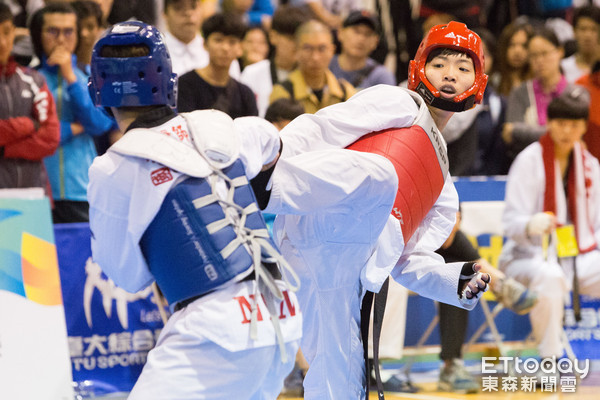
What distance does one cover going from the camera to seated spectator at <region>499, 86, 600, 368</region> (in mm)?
7496

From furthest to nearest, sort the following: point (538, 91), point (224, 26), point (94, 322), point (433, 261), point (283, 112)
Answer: point (538, 91) → point (224, 26) → point (283, 112) → point (94, 322) → point (433, 261)

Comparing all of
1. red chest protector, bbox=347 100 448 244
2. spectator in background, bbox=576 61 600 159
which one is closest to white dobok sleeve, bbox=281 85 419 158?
red chest protector, bbox=347 100 448 244

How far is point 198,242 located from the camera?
326 centimetres

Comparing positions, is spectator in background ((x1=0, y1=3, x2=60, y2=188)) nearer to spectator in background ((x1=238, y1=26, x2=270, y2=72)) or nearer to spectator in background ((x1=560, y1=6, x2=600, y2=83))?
spectator in background ((x1=238, y1=26, x2=270, y2=72))

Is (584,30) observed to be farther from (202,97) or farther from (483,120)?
(202,97)

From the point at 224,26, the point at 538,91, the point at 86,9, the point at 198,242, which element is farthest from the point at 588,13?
the point at 198,242

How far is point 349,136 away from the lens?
14.6 feet

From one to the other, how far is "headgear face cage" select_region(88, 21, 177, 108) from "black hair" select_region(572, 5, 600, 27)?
7.21 m

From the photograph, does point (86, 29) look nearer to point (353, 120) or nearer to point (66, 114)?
point (66, 114)

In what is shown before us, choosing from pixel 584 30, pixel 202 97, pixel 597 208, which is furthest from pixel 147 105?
pixel 584 30

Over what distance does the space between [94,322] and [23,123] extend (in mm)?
1500

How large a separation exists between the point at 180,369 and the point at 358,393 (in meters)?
1.58

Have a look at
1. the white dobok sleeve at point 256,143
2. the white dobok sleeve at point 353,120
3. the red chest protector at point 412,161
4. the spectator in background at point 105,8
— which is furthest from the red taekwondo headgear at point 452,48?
the spectator in background at point 105,8

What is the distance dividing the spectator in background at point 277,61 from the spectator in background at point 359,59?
0.40m
